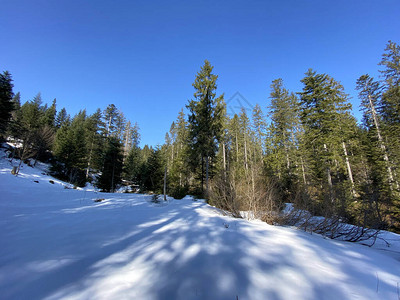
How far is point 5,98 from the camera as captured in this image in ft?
64.2

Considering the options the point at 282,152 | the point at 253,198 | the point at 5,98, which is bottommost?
the point at 253,198

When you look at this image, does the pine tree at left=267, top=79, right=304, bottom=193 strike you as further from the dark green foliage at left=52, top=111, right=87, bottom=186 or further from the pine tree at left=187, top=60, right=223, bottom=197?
the dark green foliage at left=52, top=111, right=87, bottom=186

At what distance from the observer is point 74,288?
165 centimetres

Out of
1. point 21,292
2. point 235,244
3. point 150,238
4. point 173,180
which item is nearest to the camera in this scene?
point 21,292

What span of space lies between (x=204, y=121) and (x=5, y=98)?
2543cm

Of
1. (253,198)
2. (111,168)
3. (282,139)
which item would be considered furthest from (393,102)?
(111,168)

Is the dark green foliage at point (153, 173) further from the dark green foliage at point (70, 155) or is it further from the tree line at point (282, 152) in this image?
the dark green foliage at point (70, 155)

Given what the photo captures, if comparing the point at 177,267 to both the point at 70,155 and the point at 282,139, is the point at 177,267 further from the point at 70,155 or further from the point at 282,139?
the point at 70,155

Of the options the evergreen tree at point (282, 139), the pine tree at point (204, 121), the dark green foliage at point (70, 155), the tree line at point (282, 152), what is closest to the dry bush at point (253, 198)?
the tree line at point (282, 152)

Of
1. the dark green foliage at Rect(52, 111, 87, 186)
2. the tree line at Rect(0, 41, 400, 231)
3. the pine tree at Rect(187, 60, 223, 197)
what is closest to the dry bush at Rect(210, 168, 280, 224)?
the tree line at Rect(0, 41, 400, 231)

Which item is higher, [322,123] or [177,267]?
[322,123]

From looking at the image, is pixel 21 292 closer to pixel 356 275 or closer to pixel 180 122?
pixel 356 275

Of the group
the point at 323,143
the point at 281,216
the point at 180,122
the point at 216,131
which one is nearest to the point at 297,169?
the point at 323,143

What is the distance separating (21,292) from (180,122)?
85.0 ft
